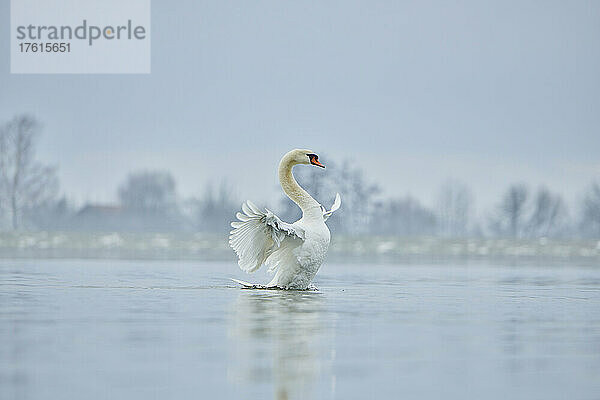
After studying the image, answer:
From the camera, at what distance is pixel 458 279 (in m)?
17.1

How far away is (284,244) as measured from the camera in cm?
1266

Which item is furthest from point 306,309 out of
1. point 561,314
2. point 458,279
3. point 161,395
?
point 458,279

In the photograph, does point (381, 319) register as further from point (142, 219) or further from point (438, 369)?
point (142, 219)

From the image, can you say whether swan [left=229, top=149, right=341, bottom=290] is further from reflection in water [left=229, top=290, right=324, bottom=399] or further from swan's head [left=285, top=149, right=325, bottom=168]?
reflection in water [left=229, top=290, right=324, bottom=399]

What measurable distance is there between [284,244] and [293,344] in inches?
216

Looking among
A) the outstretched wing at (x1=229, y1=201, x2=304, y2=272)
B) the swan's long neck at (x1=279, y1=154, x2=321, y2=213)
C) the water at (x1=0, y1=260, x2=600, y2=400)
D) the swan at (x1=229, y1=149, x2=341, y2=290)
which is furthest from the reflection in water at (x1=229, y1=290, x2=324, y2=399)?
the swan's long neck at (x1=279, y1=154, x2=321, y2=213)

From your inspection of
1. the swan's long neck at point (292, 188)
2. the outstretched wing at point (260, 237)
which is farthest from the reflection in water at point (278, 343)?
the swan's long neck at point (292, 188)

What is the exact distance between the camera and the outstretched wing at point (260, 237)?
11.9 metres

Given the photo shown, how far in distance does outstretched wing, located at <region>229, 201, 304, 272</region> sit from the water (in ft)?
1.61

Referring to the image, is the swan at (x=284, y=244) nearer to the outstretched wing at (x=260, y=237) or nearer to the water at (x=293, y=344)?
the outstretched wing at (x=260, y=237)

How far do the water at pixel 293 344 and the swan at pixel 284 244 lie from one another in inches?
16.7

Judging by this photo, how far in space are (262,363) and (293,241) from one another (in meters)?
6.19

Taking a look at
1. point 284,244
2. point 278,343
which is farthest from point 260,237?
point 278,343

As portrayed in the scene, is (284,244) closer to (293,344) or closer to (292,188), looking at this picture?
(292,188)
